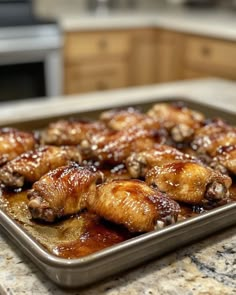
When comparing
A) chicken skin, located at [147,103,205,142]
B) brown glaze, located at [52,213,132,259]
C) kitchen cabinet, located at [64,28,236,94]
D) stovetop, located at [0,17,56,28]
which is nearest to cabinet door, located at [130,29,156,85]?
kitchen cabinet, located at [64,28,236,94]

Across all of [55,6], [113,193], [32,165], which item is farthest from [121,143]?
[55,6]

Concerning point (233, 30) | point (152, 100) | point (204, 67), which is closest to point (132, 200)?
point (152, 100)

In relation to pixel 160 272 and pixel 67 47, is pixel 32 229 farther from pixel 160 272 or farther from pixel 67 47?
pixel 67 47

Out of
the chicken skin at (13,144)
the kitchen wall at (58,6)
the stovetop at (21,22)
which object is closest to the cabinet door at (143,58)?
the kitchen wall at (58,6)

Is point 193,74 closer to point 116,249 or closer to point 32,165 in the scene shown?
point 32,165

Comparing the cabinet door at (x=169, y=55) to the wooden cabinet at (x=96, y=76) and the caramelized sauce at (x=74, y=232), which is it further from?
the caramelized sauce at (x=74, y=232)

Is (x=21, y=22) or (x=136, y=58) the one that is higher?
(x=21, y=22)
